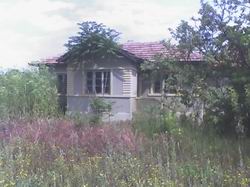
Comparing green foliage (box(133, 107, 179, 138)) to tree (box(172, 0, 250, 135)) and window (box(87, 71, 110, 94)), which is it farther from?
window (box(87, 71, 110, 94))

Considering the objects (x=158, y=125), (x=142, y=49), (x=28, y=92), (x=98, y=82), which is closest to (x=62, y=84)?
(x=98, y=82)

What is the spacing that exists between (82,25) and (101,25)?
97cm

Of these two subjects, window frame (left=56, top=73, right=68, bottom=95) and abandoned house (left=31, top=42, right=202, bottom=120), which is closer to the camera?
abandoned house (left=31, top=42, right=202, bottom=120)

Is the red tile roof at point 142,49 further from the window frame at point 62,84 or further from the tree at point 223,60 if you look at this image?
the tree at point 223,60

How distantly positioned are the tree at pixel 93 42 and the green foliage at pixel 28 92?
2749mm

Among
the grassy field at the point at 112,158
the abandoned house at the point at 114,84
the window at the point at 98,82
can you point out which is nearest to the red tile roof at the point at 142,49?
the abandoned house at the point at 114,84

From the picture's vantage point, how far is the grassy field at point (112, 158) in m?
6.19

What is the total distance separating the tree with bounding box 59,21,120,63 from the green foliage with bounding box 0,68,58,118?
2.75 metres

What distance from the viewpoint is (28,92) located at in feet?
70.5

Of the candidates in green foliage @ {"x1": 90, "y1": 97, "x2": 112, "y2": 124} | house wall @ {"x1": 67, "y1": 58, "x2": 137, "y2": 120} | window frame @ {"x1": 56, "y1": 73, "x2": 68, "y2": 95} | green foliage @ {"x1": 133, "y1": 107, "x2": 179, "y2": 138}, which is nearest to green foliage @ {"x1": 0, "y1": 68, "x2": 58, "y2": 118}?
green foliage @ {"x1": 90, "y1": 97, "x2": 112, "y2": 124}

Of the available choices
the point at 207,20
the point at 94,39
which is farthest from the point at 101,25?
the point at 207,20

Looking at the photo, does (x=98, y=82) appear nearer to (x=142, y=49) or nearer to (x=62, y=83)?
(x=62, y=83)

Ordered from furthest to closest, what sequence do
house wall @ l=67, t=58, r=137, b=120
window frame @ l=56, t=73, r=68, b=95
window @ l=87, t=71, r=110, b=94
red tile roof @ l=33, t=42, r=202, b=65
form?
window frame @ l=56, t=73, r=68, b=95, red tile roof @ l=33, t=42, r=202, b=65, window @ l=87, t=71, r=110, b=94, house wall @ l=67, t=58, r=137, b=120

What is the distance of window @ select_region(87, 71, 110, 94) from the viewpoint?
25.5 meters
